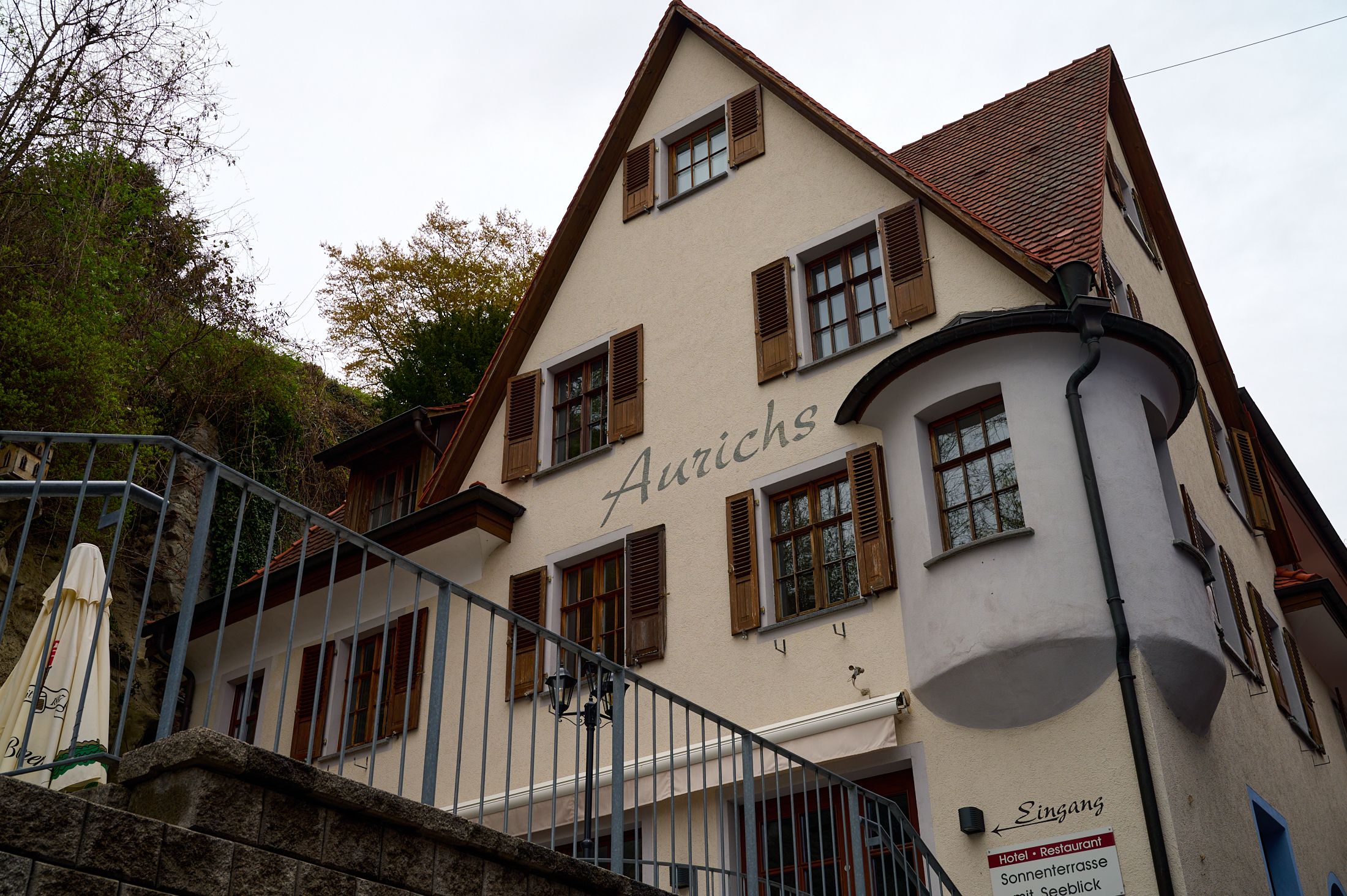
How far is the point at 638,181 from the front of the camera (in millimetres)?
16297

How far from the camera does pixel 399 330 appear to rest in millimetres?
31078

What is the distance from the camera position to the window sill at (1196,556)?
10508 mm

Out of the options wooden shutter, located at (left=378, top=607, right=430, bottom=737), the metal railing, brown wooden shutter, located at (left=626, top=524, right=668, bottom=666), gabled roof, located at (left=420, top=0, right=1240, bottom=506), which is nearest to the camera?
the metal railing

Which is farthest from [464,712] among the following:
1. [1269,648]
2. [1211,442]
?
[1211,442]

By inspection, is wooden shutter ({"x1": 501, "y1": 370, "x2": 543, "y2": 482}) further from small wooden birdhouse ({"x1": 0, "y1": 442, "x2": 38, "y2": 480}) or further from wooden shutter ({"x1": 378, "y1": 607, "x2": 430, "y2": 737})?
small wooden birdhouse ({"x1": 0, "y1": 442, "x2": 38, "y2": 480})

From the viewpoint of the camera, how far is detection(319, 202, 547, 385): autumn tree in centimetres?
3122

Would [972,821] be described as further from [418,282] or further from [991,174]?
[418,282]

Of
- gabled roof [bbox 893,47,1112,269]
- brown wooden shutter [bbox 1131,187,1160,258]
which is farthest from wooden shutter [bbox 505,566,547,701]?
brown wooden shutter [bbox 1131,187,1160,258]

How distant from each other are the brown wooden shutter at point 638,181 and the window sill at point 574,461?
330 centimetres

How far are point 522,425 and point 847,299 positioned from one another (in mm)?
4486

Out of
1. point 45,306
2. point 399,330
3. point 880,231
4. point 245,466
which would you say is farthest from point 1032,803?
point 399,330

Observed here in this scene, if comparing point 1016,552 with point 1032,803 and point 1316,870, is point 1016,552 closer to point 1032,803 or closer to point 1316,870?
point 1032,803

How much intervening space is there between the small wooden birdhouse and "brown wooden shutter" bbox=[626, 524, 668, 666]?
228 inches

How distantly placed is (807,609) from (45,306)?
10022mm
